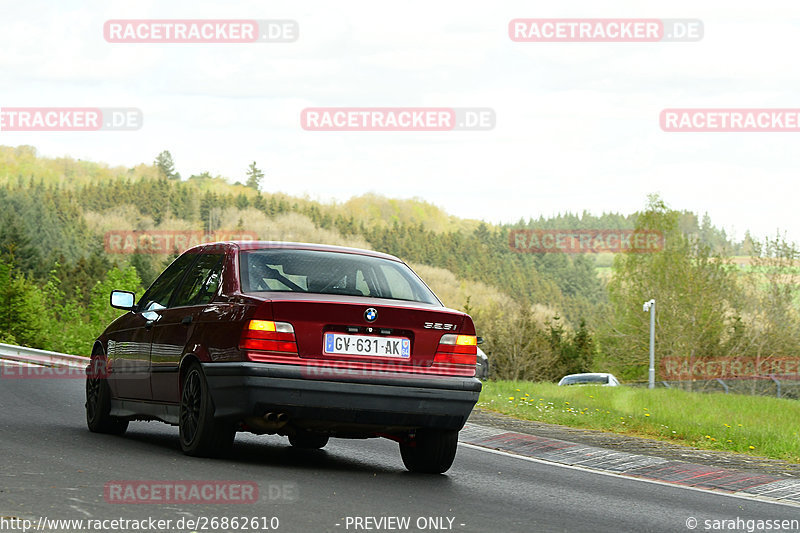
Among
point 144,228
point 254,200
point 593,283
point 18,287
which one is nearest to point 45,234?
point 144,228

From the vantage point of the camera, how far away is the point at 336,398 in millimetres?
7340

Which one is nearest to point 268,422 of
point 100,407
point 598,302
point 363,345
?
point 363,345

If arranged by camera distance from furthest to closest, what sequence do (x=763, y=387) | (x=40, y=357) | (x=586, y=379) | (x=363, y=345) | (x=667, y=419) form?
(x=763, y=387)
(x=586, y=379)
(x=40, y=357)
(x=667, y=419)
(x=363, y=345)

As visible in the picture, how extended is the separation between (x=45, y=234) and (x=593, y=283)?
87295mm

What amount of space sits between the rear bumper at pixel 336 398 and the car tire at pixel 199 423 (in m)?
0.13

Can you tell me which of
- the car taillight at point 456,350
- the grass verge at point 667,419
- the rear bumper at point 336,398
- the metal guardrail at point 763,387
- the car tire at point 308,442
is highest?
the car taillight at point 456,350

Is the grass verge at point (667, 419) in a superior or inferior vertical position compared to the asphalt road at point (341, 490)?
inferior

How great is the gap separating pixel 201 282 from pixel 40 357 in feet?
49.9

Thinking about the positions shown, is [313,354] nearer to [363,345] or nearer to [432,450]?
[363,345]

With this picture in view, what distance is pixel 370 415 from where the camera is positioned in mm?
7445

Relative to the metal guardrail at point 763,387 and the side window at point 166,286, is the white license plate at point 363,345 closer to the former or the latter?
the side window at point 166,286

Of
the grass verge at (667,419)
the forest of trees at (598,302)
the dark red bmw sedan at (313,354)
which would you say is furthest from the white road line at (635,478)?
the forest of trees at (598,302)

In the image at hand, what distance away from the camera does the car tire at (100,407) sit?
972cm

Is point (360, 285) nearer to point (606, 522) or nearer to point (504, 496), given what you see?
point (504, 496)
